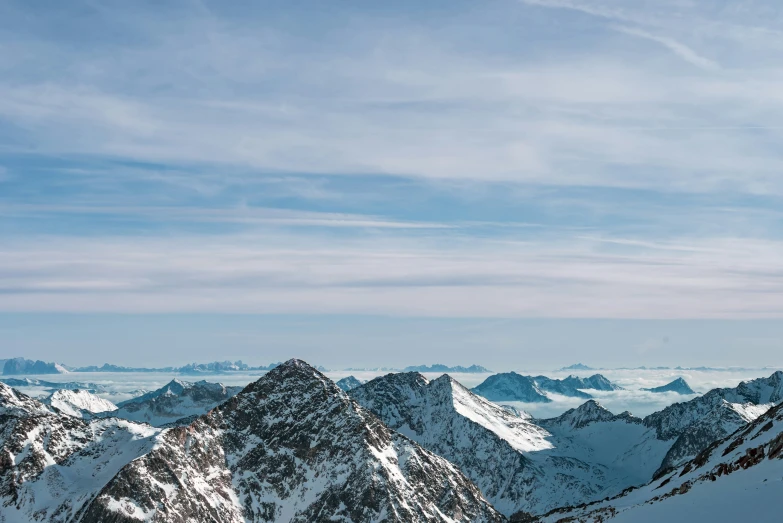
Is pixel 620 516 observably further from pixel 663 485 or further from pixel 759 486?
pixel 663 485

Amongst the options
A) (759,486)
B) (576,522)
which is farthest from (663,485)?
(759,486)

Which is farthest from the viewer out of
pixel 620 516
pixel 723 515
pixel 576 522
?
pixel 576 522

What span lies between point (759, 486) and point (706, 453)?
69482 mm

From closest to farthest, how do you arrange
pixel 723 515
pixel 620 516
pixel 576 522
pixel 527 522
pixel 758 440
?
pixel 723 515, pixel 620 516, pixel 758 440, pixel 576 522, pixel 527 522

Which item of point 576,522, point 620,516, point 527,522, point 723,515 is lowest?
point 527,522

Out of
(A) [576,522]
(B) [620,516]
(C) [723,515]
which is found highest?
(C) [723,515]

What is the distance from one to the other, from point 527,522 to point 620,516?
2496 inches

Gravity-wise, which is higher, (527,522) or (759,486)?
(759,486)

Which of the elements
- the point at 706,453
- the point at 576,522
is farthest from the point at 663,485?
the point at 576,522

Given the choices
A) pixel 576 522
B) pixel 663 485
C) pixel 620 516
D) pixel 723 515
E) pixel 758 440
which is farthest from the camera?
pixel 663 485

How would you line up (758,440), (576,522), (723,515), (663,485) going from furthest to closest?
(663,485)
(576,522)
(758,440)
(723,515)

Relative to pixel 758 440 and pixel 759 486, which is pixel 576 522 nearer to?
pixel 758 440

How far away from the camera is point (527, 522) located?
131m

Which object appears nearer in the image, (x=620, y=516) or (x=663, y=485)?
(x=620, y=516)
